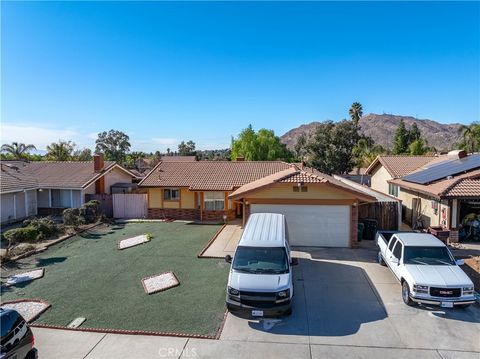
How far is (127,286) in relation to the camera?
10.9 meters

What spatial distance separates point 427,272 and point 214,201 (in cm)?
1461

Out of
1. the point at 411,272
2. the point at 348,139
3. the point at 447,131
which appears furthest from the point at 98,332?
the point at 447,131

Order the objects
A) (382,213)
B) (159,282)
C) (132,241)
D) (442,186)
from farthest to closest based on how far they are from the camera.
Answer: (382,213), (132,241), (442,186), (159,282)

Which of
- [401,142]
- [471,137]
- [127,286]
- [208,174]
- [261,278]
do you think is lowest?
[127,286]

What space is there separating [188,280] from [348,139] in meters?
38.5

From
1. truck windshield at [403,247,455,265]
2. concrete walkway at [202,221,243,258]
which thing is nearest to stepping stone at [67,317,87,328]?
concrete walkway at [202,221,243,258]

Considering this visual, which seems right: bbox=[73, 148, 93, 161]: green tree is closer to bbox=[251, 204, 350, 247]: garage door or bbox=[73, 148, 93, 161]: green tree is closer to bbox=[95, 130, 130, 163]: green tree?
bbox=[95, 130, 130, 163]: green tree

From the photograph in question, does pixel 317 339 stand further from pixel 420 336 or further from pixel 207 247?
pixel 207 247

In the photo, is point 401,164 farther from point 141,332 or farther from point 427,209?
point 141,332

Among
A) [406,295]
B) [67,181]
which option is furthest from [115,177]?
[406,295]

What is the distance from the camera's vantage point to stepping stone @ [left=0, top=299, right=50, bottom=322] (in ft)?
29.6

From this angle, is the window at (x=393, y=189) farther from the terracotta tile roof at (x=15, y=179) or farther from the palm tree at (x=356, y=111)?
the palm tree at (x=356, y=111)

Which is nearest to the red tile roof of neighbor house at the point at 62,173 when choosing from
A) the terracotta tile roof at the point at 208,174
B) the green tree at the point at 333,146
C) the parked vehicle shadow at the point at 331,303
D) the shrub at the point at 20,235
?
the terracotta tile roof at the point at 208,174

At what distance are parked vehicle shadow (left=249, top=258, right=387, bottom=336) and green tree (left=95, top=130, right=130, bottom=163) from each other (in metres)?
75.6
